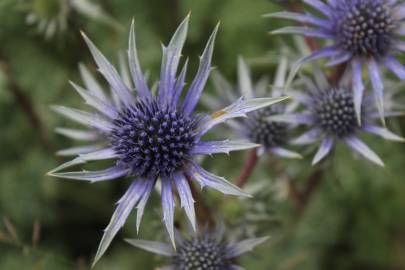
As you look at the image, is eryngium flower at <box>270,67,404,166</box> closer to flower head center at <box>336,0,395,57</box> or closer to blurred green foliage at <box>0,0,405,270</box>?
flower head center at <box>336,0,395,57</box>

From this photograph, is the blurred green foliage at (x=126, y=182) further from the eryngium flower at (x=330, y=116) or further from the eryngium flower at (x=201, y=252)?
the eryngium flower at (x=201, y=252)

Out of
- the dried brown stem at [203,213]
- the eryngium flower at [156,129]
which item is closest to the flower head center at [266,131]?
the dried brown stem at [203,213]

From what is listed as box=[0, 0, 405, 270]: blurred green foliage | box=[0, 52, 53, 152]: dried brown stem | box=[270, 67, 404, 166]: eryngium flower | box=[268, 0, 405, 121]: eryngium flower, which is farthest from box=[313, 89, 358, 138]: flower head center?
box=[0, 52, 53, 152]: dried brown stem

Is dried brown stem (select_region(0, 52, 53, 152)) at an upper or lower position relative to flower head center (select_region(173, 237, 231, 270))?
upper

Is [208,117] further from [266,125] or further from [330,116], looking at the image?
[330,116]

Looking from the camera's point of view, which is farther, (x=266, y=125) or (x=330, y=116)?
(x=266, y=125)

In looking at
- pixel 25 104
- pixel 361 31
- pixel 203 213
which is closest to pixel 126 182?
pixel 25 104
